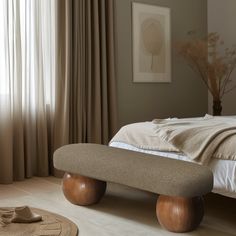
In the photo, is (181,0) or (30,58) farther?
(181,0)

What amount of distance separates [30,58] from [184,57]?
185cm

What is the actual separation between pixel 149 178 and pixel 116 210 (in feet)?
1.79

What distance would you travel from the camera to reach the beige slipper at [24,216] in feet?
7.78

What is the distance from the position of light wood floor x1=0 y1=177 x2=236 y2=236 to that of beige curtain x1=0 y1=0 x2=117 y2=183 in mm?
410

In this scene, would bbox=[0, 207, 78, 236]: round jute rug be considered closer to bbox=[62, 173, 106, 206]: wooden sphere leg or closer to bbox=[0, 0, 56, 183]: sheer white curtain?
bbox=[62, 173, 106, 206]: wooden sphere leg

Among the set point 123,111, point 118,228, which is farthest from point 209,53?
point 118,228

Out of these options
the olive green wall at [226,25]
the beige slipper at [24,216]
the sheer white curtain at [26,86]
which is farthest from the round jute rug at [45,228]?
the olive green wall at [226,25]

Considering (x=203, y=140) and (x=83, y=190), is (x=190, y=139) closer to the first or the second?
(x=203, y=140)

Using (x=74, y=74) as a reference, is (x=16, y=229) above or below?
below

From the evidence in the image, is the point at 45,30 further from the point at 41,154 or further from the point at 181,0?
the point at 181,0

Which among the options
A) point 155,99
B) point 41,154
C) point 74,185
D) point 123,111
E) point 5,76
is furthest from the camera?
point 155,99

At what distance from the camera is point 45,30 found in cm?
381

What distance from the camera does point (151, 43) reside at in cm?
460

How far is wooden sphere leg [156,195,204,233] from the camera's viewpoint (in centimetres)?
220
